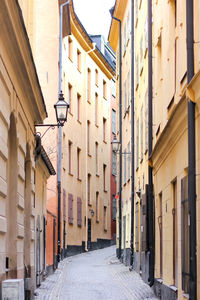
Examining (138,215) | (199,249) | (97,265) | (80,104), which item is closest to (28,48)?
(199,249)

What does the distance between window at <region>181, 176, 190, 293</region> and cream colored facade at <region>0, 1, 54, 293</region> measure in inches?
109

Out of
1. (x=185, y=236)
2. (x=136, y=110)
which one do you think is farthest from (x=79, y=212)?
(x=185, y=236)

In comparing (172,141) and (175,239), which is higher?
(172,141)

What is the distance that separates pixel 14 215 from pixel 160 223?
538 cm

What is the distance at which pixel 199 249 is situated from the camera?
9477 mm

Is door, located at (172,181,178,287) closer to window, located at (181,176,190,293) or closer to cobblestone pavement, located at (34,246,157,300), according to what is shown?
window, located at (181,176,190,293)

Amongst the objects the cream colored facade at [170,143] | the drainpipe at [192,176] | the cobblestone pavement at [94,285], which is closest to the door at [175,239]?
the cream colored facade at [170,143]

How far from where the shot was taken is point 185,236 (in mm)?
10812

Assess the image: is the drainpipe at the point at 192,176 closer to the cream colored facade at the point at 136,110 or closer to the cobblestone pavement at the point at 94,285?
the cobblestone pavement at the point at 94,285

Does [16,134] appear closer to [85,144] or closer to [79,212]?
[79,212]

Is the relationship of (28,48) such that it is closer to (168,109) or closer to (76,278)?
(168,109)

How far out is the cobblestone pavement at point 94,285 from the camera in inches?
604

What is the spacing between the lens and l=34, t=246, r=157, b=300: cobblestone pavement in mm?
15336

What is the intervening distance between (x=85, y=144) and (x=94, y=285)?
2072 cm
